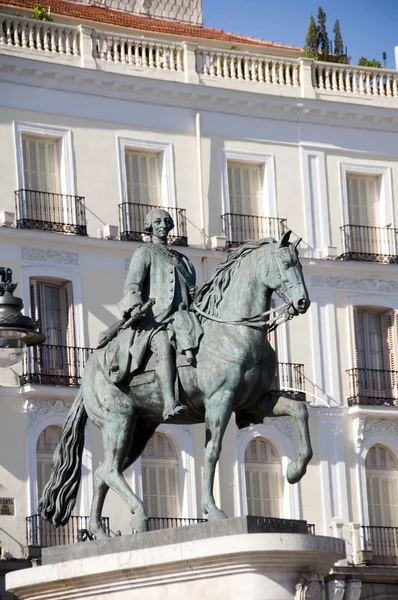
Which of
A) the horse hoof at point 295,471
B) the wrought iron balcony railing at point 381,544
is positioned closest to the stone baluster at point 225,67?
the wrought iron balcony railing at point 381,544

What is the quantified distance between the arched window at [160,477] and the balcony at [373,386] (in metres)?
4.27

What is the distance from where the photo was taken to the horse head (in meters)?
16.4

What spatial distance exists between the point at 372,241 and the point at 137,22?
8.27 meters

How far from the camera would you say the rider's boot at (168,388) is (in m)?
16.6

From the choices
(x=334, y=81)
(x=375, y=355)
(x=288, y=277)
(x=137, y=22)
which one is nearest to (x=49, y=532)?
(x=375, y=355)

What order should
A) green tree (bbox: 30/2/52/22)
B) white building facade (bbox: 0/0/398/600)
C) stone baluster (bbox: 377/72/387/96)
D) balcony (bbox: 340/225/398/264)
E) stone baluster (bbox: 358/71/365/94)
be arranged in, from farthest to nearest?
1. stone baluster (bbox: 377/72/387/96)
2. stone baluster (bbox: 358/71/365/94)
3. green tree (bbox: 30/2/52/22)
4. balcony (bbox: 340/225/398/264)
5. white building facade (bbox: 0/0/398/600)

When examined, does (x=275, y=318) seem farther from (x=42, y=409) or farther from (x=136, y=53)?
(x=136, y=53)

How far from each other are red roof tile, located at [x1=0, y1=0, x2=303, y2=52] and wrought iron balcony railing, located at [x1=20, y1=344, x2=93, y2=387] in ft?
30.6

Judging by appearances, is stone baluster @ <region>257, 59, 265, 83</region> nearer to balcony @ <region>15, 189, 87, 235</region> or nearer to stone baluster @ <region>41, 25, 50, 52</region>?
stone baluster @ <region>41, 25, 50, 52</region>

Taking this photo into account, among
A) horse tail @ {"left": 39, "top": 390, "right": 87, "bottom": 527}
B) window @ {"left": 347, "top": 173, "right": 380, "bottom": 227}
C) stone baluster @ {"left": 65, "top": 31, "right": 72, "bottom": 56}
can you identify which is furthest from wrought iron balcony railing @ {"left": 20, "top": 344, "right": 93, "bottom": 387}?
horse tail @ {"left": 39, "top": 390, "right": 87, "bottom": 527}

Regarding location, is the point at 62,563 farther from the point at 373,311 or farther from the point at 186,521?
the point at 373,311

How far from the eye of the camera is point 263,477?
37906mm

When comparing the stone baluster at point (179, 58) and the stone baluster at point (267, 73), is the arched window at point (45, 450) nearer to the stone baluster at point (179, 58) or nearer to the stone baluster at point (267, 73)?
the stone baluster at point (179, 58)

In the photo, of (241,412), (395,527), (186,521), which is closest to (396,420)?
(395,527)
